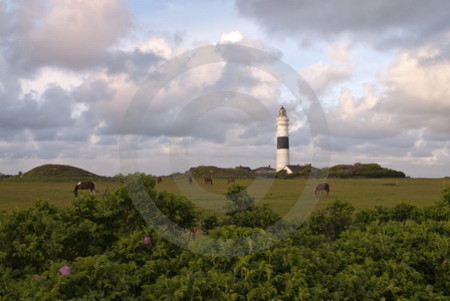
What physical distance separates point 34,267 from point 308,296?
438 cm

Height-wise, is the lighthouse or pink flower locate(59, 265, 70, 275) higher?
the lighthouse

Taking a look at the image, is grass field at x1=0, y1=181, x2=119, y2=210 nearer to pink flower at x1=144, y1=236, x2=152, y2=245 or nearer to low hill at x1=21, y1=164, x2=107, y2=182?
pink flower at x1=144, y1=236, x2=152, y2=245

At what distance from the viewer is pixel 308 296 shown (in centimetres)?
507

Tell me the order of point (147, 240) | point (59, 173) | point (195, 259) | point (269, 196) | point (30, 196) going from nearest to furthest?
1. point (195, 259)
2. point (147, 240)
3. point (269, 196)
4. point (30, 196)
5. point (59, 173)

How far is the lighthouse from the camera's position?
2933 inches

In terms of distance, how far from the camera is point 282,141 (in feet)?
247

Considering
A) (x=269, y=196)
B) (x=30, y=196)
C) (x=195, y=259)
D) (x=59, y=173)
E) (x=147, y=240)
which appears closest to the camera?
(x=195, y=259)

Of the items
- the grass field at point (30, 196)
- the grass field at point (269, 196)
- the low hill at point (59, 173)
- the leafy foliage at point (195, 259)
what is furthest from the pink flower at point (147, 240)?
the low hill at point (59, 173)

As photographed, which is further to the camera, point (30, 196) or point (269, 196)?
point (30, 196)

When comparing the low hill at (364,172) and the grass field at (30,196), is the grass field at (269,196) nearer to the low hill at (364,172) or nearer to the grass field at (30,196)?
the grass field at (30,196)

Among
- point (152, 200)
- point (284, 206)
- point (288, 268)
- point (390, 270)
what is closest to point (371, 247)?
point (390, 270)

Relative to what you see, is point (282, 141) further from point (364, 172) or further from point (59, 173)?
point (59, 173)

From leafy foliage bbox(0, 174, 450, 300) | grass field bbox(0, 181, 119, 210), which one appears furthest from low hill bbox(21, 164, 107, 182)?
leafy foliage bbox(0, 174, 450, 300)

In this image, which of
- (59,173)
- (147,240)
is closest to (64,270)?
(147,240)
